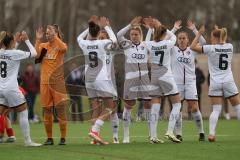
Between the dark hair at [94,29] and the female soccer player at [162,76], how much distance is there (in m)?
1.28

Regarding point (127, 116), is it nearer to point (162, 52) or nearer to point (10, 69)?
point (162, 52)

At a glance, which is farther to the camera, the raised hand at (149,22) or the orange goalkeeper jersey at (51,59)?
the raised hand at (149,22)

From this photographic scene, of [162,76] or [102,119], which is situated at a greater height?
[162,76]

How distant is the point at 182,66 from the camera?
21.4 metres

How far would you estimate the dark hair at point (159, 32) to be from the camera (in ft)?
66.5

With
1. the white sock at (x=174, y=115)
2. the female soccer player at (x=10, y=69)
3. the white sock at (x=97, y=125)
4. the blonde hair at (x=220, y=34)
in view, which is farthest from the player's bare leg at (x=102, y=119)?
the blonde hair at (x=220, y=34)

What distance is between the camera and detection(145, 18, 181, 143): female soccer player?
20219 millimetres

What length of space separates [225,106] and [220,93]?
13.5 m

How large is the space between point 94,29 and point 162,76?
187 centimetres

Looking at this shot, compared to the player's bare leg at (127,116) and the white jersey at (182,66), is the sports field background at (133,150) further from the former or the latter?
the white jersey at (182,66)

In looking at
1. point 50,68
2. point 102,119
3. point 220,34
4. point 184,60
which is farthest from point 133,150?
point 220,34

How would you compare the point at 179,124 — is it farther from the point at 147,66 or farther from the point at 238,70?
the point at 238,70

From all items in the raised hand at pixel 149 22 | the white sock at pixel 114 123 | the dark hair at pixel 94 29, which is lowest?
the white sock at pixel 114 123

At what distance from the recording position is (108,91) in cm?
2002
